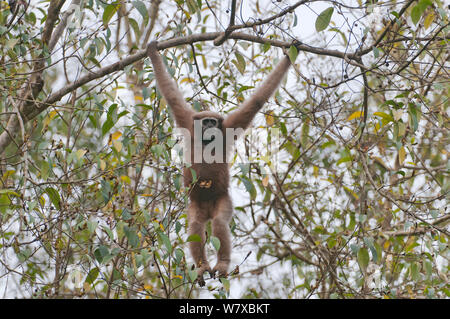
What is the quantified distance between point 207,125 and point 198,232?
1.27 m

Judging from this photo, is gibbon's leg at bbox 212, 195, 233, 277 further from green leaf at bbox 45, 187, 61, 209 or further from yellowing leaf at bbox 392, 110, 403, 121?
yellowing leaf at bbox 392, 110, 403, 121

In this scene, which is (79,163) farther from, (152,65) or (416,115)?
(416,115)

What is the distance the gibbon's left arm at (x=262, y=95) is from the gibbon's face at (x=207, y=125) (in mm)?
232

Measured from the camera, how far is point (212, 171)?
602cm

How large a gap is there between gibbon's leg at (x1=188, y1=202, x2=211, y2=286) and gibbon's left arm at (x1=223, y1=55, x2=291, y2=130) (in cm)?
119

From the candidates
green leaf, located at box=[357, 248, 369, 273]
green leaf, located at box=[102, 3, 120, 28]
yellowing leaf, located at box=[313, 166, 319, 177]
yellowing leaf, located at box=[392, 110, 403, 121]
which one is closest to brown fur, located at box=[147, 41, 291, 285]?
green leaf, located at box=[102, 3, 120, 28]

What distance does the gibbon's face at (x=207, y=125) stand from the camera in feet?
18.9

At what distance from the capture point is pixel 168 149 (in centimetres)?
476

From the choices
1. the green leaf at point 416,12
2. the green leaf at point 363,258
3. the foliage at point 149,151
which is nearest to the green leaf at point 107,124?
the foliage at point 149,151

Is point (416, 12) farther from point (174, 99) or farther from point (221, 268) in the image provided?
point (221, 268)

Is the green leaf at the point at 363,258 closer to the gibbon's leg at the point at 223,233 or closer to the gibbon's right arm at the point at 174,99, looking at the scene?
the gibbon's leg at the point at 223,233

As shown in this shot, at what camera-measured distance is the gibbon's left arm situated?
5.73 metres
